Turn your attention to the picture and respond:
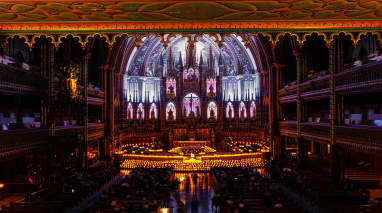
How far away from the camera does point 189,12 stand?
7328mm

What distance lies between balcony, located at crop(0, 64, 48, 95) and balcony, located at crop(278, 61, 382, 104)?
64.1ft

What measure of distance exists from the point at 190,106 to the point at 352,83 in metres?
25.5

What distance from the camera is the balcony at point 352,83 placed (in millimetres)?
15742

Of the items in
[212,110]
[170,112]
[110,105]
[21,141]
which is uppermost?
[110,105]

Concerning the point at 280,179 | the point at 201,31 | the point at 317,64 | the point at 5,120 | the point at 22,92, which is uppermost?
the point at 317,64

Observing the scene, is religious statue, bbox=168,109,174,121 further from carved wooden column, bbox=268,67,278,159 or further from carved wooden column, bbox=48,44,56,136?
carved wooden column, bbox=48,44,56,136

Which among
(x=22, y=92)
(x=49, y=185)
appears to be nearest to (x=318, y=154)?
(x=49, y=185)

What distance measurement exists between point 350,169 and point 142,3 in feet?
82.1

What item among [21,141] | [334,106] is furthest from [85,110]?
[334,106]

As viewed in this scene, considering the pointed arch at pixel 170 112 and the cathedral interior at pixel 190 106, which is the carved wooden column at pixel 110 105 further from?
the pointed arch at pixel 170 112

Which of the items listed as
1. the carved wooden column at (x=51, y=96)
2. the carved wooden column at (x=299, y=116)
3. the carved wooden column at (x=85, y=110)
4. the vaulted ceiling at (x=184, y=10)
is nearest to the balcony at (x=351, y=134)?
the carved wooden column at (x=299, y=116)

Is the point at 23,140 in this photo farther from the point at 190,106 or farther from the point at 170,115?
the point at 190,106

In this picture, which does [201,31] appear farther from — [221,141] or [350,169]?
[221,141]

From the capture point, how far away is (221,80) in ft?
132
